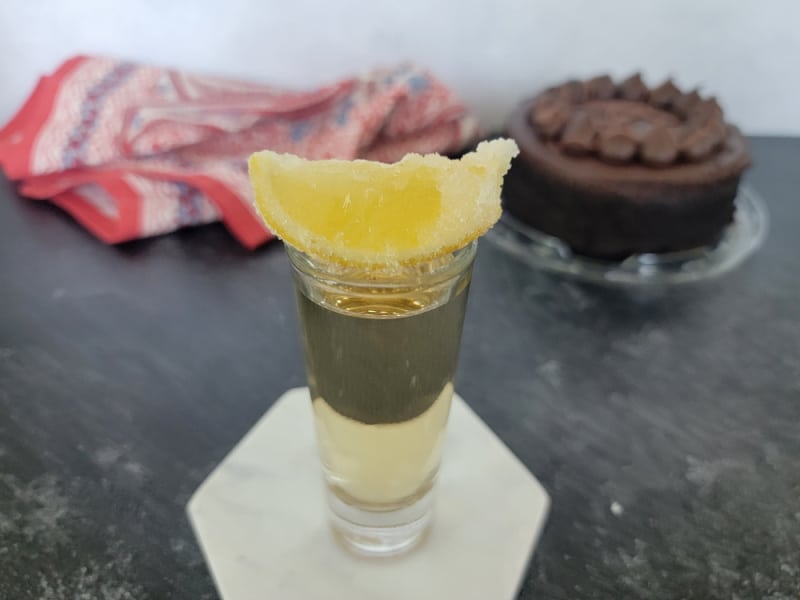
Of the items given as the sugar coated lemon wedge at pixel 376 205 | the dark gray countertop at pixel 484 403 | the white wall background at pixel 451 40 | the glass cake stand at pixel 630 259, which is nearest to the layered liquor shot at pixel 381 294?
the sugar coated lemon wedge at pixel 376 205

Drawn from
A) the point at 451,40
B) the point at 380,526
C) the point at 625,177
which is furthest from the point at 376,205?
the point at 451,40

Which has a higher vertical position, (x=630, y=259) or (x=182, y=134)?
(x=182, y=134)

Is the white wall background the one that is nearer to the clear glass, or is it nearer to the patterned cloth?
the patterned cloth

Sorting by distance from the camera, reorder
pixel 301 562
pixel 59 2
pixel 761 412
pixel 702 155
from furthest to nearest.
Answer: pixel 59 2 → pixel 702 155 → pixel 761 412 → pixel 301 562

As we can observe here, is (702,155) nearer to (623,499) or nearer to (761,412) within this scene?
(761,412)

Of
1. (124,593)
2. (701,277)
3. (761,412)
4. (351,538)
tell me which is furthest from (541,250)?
(124,593)

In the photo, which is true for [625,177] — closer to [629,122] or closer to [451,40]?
[629,122]
